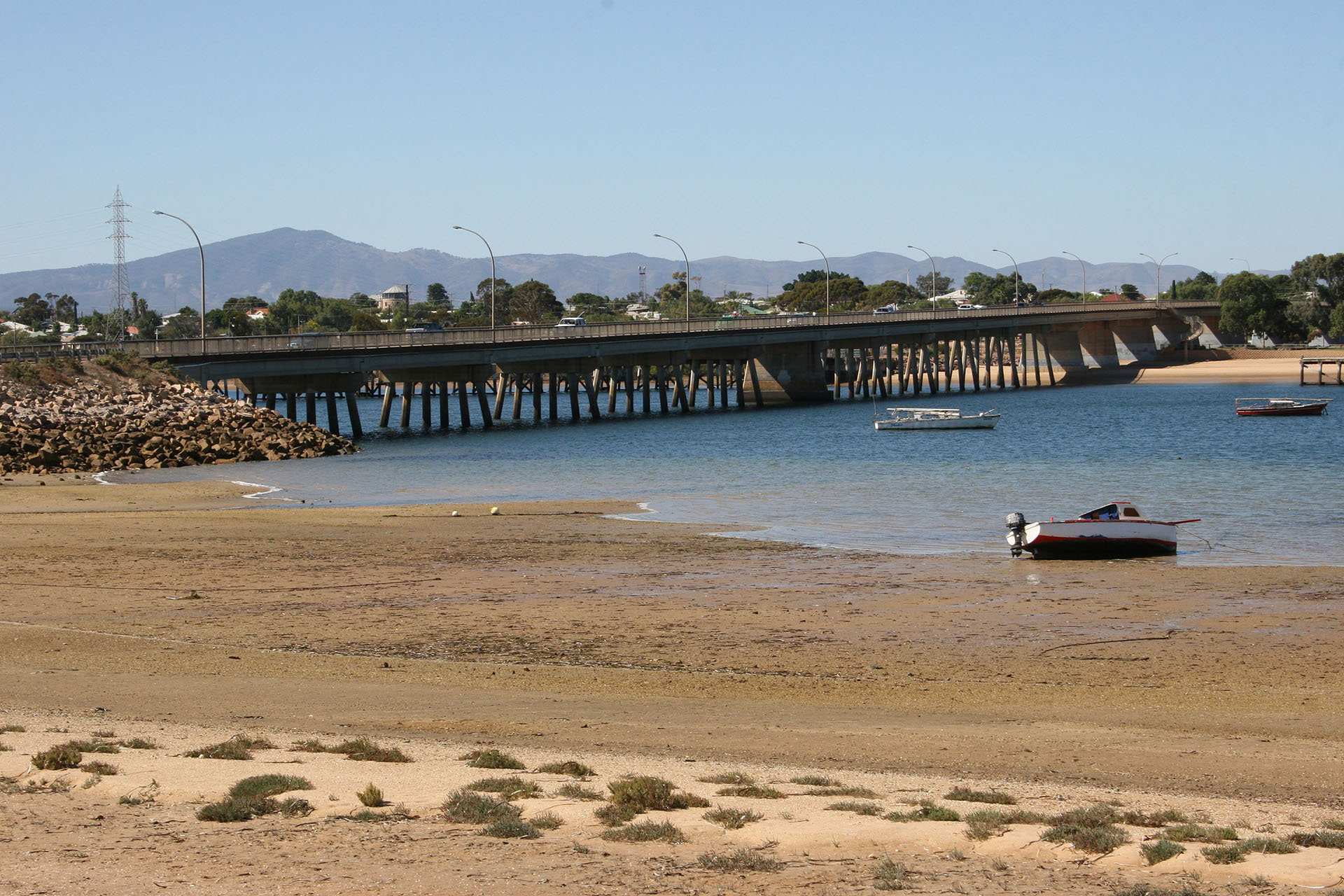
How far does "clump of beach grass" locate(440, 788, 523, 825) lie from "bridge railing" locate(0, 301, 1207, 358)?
60984 mm

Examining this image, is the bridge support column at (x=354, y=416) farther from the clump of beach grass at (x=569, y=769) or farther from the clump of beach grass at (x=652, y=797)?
the clump of beach grass at (x=652, y=797)

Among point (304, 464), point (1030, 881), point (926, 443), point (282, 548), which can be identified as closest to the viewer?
point (1030, 881)

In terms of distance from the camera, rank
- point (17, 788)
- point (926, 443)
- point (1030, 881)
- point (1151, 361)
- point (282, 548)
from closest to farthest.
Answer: point (1030, 881) → point (17, 788) → point (282, 548) → point (926, 443) → point (1151, 361)

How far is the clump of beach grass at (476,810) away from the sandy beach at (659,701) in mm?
95

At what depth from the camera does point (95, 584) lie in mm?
22406

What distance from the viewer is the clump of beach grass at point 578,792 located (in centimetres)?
1026

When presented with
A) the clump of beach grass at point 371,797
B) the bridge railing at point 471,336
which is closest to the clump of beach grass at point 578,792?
the clump of beach grass at point 371,797

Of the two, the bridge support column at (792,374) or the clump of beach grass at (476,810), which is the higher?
the bridge support column at (792,374)

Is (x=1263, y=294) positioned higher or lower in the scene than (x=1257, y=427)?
higher

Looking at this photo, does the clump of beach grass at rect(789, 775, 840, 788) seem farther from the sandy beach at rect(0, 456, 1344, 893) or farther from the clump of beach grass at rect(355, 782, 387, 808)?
the clump of beach grass at rect(355, 782, 387, 808)

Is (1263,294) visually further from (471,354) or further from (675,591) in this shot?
(675,591)

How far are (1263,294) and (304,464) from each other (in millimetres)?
149414

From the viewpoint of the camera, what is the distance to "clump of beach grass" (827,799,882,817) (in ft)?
32.2

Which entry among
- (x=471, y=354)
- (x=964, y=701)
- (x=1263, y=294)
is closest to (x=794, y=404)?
(x=471, y=354)
